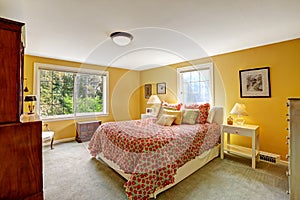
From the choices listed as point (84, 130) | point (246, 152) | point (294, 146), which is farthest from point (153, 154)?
point (84, 130)

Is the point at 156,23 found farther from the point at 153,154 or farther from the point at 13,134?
the point at 13,134

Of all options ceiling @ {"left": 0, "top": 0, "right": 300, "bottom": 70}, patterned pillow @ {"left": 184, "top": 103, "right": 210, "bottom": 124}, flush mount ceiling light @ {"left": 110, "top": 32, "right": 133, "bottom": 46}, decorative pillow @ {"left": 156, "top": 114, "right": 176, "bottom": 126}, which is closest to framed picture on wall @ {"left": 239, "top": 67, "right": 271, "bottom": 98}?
ceiling @ {"left": 0, "top": 0, "right": 300, "bottom": 70}

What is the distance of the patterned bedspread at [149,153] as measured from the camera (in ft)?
5.59

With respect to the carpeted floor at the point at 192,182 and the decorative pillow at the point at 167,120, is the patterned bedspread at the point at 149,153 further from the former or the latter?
the decorative pillow at the point at 167,120

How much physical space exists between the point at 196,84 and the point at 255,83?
4.35 feet

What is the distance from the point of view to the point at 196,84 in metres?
3.98

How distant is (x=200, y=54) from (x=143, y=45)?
140cm

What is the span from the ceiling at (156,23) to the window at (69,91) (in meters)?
0.76

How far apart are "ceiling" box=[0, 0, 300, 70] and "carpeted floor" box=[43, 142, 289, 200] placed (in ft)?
7.38

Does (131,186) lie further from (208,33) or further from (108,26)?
(208,33)

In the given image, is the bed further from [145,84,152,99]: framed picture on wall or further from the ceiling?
[145,84,152,99]: framed picture on wall

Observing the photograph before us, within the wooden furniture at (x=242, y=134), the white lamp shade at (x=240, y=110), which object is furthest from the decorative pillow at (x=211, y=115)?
the white lamp shade at (x=240, y=110)

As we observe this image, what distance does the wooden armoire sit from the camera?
105 cm

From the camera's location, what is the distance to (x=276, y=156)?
2709 millimetres
